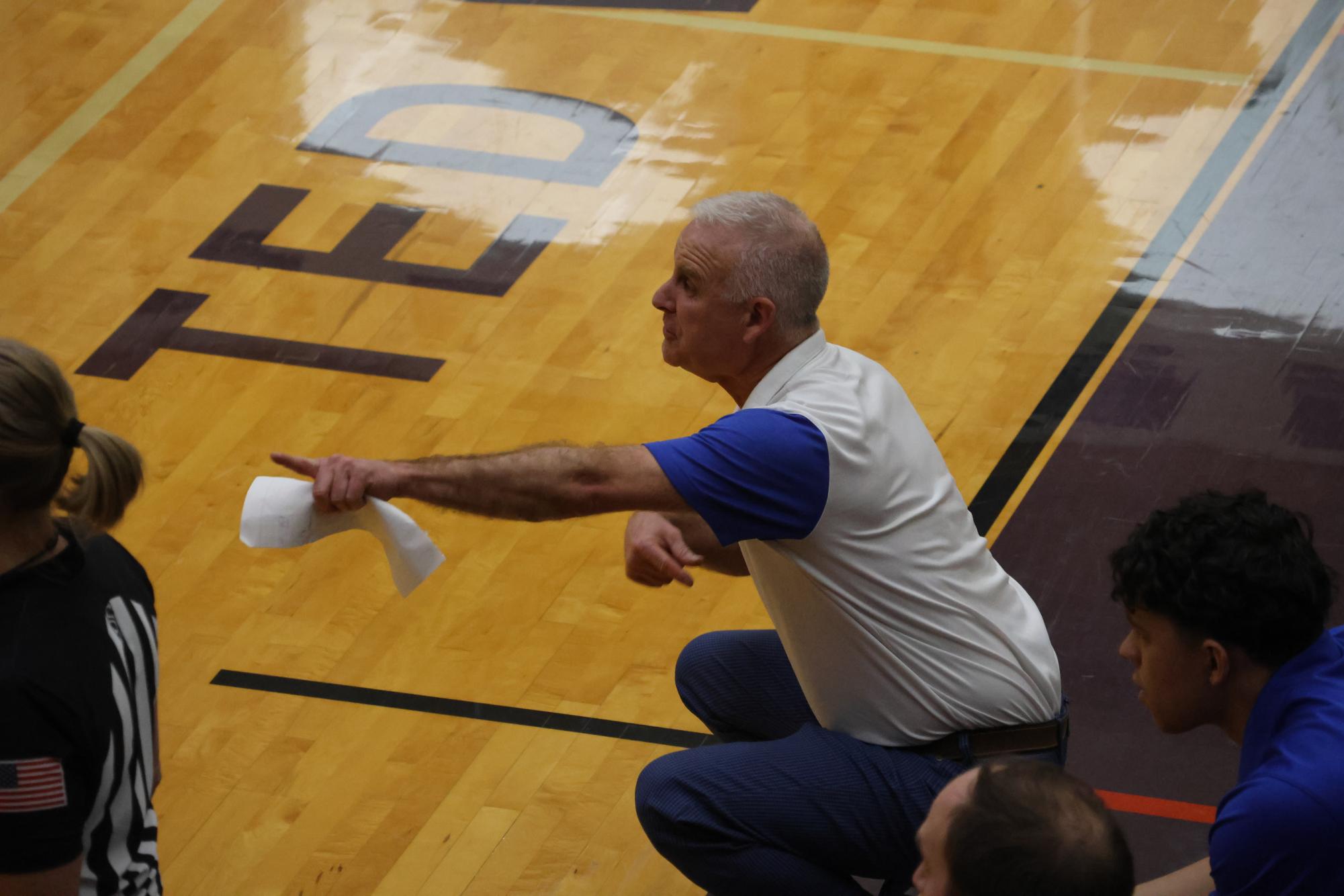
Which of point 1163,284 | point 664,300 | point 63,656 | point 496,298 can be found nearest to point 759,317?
point 664,300

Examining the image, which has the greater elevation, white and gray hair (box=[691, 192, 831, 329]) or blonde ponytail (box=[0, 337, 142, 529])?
blonde ponytail (box=[0, 337, 142, 529])

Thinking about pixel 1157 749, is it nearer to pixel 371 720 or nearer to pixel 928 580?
pixel 928 580

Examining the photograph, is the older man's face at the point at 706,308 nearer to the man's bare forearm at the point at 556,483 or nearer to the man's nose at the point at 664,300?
the man's nose at the point at 664,300

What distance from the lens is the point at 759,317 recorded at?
2.85m

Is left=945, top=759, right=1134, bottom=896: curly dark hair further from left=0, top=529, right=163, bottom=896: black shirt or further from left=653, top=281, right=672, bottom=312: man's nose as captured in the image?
left=653, top=281, right=672, bottom=312: man's nose

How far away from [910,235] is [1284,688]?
2991 mm

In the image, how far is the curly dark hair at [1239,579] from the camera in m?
Answer: 2.30

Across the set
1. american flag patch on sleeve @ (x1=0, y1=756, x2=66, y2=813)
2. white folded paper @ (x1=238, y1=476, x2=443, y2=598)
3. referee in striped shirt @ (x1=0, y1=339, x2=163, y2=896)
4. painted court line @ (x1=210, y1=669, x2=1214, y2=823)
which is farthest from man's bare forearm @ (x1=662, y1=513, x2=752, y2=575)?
american flag patch on sleeve @ (x1=0, y1=756, x2=66, y2=813)

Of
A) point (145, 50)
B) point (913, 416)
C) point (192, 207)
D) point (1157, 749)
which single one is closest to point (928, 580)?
point (913, 416)

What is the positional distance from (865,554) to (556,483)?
0.49 m

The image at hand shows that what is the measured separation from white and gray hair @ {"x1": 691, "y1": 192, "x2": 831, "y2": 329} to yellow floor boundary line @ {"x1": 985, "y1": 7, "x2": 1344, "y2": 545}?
1204 millimetres

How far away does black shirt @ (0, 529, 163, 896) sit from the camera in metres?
1.99

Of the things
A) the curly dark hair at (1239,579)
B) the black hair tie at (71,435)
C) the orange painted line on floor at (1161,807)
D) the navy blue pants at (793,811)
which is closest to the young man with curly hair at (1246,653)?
the curly dark hair at (1239,579)

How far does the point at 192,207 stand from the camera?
5.43 metres
